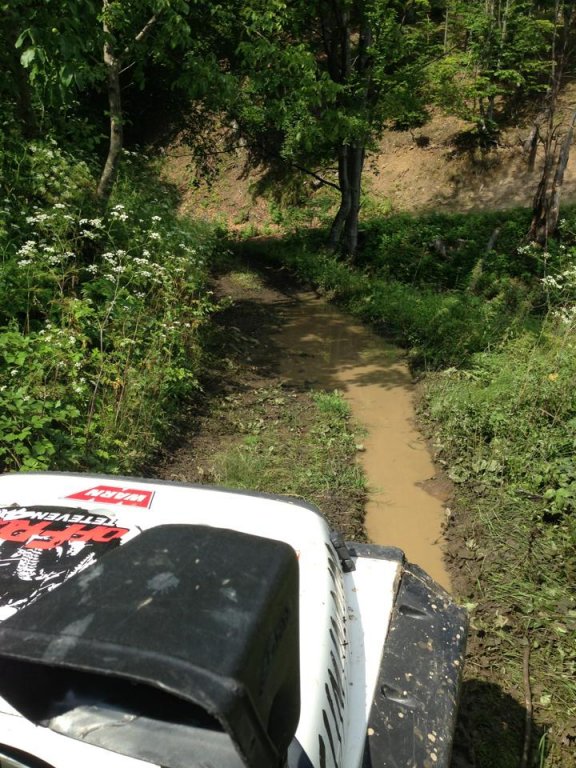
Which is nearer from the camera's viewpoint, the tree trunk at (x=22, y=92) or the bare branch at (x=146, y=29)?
the tree trunk at (x=22, y=92)

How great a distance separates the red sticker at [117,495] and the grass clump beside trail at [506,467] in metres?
2.08

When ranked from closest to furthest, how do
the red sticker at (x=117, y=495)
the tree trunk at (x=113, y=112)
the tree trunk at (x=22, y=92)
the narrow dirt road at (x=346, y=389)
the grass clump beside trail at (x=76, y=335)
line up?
the red sticker at (x=117, y=495) < the grass clump beside trail at (x=76, y=335) < the narrow dirt road at (x=346, y=389) < the tree trunk at (x=22, y=92) < the tree trunk at (x=113, y=112)

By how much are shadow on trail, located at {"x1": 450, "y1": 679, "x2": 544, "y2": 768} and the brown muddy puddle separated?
1016mm

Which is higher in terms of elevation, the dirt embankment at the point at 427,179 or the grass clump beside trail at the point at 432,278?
the dirt embankment at the point at 427,179

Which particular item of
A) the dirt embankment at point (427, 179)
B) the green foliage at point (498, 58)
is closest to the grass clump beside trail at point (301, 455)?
the dirt embankment at point (427, 179)

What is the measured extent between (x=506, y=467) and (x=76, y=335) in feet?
13.1

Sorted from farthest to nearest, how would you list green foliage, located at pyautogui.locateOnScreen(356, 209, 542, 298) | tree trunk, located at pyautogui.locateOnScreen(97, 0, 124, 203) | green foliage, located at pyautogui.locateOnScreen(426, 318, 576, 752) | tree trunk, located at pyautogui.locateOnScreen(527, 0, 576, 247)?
1. green foliage, located at pyautogui.locateOnScreen(356, 209, 542, 298)
2. tree trunk, located at pyautogui.locateOnScreen(527, 0, 576, 247)
3. tree trunk, located at pyautogui.locateOnScreen(97, 0, 124, 203)
4. green foliage, located at pyautogui.locateOnScreen(426, 318, 576, 752)

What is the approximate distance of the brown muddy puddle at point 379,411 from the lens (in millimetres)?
5023

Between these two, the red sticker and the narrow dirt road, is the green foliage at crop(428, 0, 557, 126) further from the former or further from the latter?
the red sticker

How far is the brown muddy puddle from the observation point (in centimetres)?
502

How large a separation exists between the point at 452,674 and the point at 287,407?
498 centimetres

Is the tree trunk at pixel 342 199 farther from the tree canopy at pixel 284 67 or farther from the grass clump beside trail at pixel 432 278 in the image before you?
the grass clump beside trail at pixel 432 278

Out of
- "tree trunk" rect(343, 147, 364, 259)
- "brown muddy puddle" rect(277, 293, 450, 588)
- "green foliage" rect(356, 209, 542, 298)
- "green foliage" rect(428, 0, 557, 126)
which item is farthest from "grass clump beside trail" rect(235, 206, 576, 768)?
"green foliage" rect(428, 0, 557, 126)

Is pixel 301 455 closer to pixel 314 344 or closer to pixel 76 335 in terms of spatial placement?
pixel 76 335
